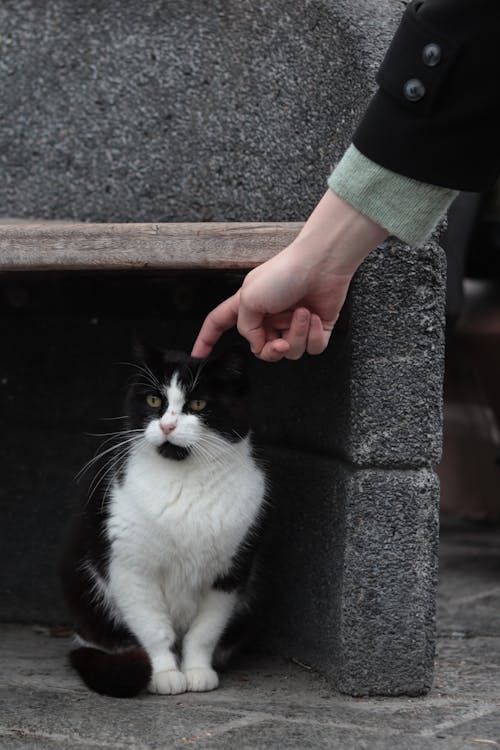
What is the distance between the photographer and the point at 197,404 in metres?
2.28

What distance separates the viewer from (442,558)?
12.3 ft

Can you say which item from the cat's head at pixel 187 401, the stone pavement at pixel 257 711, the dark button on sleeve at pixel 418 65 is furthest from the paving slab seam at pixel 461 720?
the dark button on sleeve at pixel 418 65

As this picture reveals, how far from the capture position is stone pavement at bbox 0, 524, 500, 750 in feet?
6.33

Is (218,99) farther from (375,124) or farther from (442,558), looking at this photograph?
(442,558)

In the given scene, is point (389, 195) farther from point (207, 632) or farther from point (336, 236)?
point (207, 632)

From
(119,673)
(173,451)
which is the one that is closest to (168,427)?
(173,451)

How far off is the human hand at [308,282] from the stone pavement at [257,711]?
30.9 inches

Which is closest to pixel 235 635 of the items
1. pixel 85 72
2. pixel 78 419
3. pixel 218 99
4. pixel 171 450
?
pixel 171 450

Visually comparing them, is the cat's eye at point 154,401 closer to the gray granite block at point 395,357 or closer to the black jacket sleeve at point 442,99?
the gray granite block at point 395,357

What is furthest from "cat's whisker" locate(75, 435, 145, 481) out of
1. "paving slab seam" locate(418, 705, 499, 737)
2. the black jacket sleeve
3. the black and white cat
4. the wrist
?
the black jacket sleeve

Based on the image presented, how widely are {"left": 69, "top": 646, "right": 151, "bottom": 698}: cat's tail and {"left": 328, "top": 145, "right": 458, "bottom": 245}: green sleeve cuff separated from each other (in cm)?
123

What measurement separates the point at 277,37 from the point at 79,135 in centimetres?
67

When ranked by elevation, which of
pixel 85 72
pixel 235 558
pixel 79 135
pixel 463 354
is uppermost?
pixel 85 72

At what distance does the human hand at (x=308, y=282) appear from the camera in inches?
52.9
